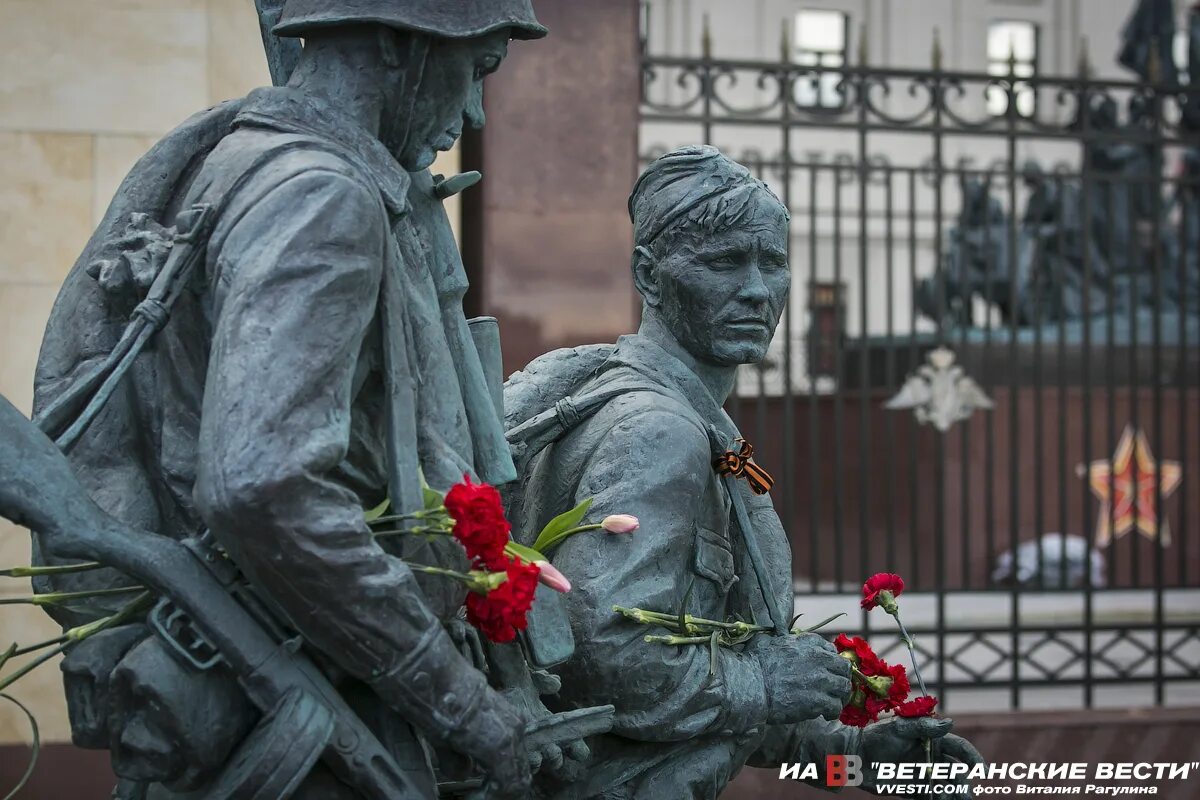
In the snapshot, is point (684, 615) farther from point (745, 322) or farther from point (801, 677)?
point (745, 322)

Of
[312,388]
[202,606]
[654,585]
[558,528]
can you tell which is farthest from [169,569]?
[654,585]

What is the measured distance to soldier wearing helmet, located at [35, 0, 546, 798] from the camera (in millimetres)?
1888

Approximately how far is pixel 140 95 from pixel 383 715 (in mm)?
3992

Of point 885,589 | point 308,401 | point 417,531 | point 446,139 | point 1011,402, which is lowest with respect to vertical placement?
point 1011,402

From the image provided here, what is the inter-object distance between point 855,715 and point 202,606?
1.39 m

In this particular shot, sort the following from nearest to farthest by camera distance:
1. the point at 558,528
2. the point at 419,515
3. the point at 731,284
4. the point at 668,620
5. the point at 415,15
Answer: the point at 419,515
the point at 415,15
the point at 558,528
the point at 668,620
the point at 731,284

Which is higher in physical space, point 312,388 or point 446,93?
point 446,93

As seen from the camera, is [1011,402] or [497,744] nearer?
[497,744]

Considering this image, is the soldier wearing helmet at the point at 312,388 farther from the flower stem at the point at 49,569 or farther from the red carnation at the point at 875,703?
the red carnation at the point at 875,703

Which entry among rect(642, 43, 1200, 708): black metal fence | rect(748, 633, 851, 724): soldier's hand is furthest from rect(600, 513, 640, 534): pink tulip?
rect(642, 43, 1200, 708): black metal fence

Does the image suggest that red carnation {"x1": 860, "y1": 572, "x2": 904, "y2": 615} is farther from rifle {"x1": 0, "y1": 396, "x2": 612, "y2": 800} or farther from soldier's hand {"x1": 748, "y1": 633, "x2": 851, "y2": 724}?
rifle {"x1": 0, "y1": 396, "x2": 612, "y2": 800}

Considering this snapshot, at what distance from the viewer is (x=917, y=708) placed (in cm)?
286

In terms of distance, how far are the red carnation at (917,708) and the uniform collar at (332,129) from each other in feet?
4.55

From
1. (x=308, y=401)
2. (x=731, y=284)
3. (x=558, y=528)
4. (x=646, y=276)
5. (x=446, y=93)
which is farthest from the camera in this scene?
(x=646, y=276)
